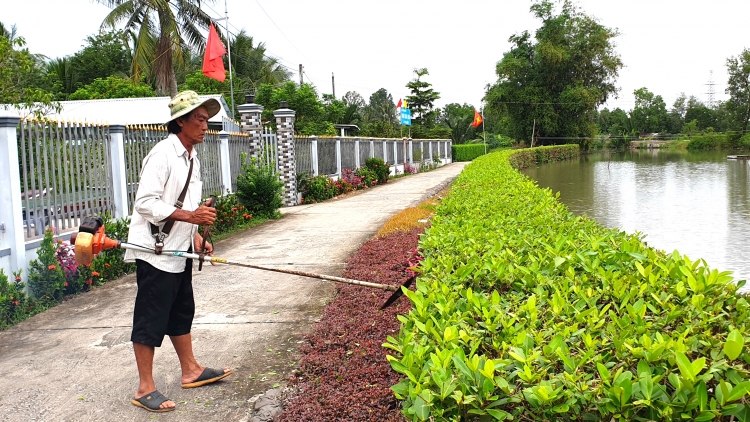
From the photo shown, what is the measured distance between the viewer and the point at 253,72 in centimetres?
4388

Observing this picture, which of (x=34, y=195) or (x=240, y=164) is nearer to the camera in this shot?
(x=34, y=195)

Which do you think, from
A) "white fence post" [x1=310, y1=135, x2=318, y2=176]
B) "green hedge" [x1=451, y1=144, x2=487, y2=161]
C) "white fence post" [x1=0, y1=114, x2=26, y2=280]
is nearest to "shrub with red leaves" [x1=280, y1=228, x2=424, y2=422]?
"white fence post" [x1=0, y1=114, x2=26, y2=280]

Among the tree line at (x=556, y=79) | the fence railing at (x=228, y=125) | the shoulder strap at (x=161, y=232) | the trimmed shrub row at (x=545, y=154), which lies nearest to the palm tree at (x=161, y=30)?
the fence railing at (x=228, y=125)

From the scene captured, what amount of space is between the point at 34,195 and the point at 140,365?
356cm

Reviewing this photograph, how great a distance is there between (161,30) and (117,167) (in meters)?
20.8

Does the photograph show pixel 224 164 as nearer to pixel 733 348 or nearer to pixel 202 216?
pixel 202 216

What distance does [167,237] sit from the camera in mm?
3652

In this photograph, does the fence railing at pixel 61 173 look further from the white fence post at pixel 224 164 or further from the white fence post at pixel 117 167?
the white fence post at pixel 224 164

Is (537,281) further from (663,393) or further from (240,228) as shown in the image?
(240,228)

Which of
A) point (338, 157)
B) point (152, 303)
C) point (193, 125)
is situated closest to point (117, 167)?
point (193, 125)

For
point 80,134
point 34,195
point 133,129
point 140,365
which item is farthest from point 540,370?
point 133,129

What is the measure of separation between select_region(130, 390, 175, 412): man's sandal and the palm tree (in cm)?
2450

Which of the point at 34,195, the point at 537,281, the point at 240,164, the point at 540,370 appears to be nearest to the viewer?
the point at 540,370

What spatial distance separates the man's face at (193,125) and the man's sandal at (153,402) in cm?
151
